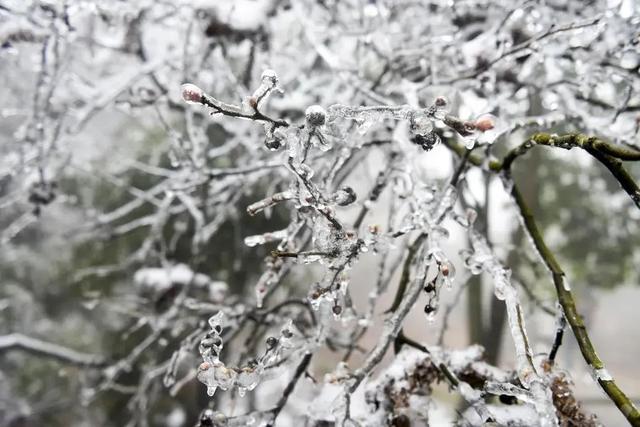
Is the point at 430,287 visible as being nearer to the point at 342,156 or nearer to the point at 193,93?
the point at 342,156

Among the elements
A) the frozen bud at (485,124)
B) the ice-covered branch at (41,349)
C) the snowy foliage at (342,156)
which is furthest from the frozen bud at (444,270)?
the ice-covered branch at (41,349)

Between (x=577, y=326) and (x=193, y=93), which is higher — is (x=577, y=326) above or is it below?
below

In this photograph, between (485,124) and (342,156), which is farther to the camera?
(342,156)

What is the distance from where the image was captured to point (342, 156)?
1.57 m

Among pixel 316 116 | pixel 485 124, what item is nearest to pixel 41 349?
pixel 316 116

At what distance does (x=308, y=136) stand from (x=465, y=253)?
70 cm

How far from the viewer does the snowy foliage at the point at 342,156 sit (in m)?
1.18

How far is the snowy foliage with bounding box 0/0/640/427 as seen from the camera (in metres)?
1.18

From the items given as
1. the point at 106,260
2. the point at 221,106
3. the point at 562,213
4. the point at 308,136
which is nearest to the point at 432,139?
the point at 308,136

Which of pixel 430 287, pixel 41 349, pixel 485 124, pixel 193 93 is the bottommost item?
pixel 41 349

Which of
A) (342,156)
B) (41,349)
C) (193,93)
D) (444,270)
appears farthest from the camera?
(41,349)

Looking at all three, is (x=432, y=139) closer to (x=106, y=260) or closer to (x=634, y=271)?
(x=106, y=260)

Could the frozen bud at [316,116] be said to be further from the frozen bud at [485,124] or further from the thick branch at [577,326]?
the thick branch at [577,326]

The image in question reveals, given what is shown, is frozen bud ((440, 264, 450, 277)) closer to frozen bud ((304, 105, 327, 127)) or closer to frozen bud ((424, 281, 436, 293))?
frozen bud ((424, 281, 436, 293))
